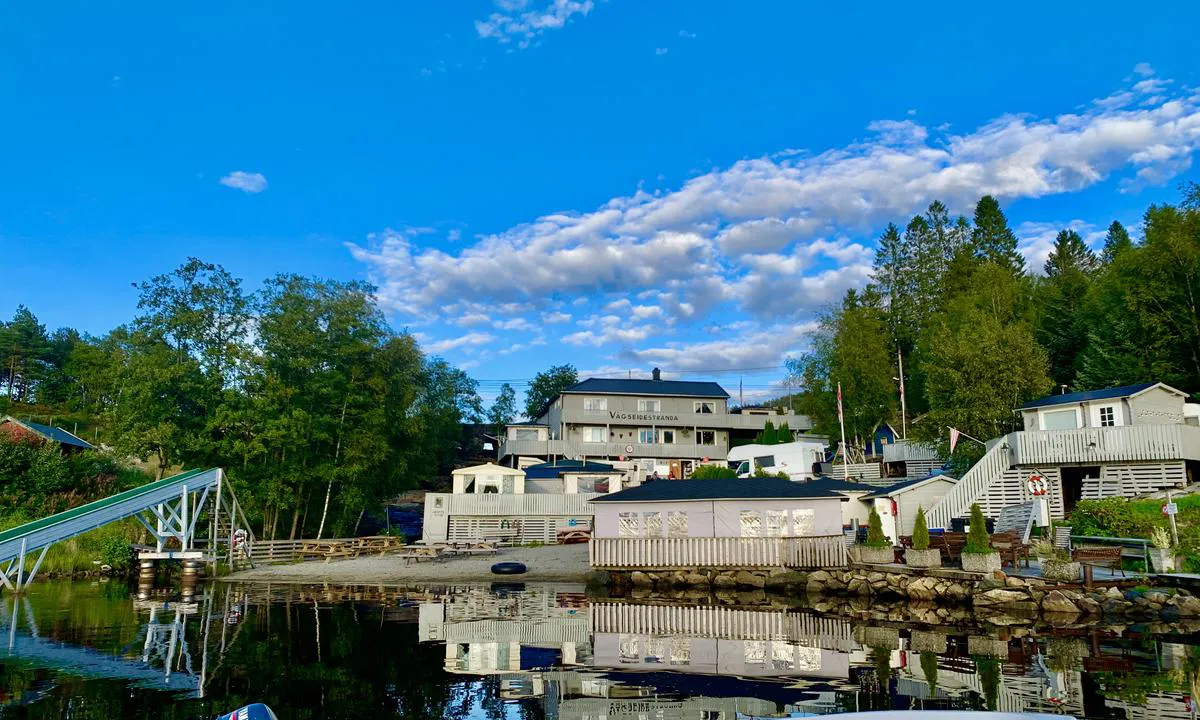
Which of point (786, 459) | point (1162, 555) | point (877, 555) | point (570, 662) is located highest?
point (786, 459)

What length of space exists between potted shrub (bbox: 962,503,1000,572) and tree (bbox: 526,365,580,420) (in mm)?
61546

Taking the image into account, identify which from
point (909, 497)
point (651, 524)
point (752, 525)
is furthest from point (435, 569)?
point (909, 497)

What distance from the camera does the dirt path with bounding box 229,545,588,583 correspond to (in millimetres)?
32281

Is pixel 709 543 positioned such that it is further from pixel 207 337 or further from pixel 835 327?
pixel 835 327

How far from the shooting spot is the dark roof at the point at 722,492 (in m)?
29.1

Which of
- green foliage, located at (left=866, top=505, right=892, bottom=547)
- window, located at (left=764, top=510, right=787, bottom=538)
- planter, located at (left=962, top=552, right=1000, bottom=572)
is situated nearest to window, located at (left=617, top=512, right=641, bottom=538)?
window, located at (left=764, top=510, right=787, bottom=538)

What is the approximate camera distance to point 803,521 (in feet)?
95.8

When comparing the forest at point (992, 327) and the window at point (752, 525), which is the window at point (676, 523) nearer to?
the window at point (752, 525)

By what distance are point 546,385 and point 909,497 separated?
181 ft

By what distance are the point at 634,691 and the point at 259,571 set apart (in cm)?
2643

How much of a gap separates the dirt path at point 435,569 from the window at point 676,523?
14.9 feet

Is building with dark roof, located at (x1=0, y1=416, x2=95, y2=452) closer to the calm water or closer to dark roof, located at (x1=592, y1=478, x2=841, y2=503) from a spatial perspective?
the calm water

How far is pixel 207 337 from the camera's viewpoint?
1577 inches

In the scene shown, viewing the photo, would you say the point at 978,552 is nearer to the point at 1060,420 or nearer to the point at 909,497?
the point at 909,497
